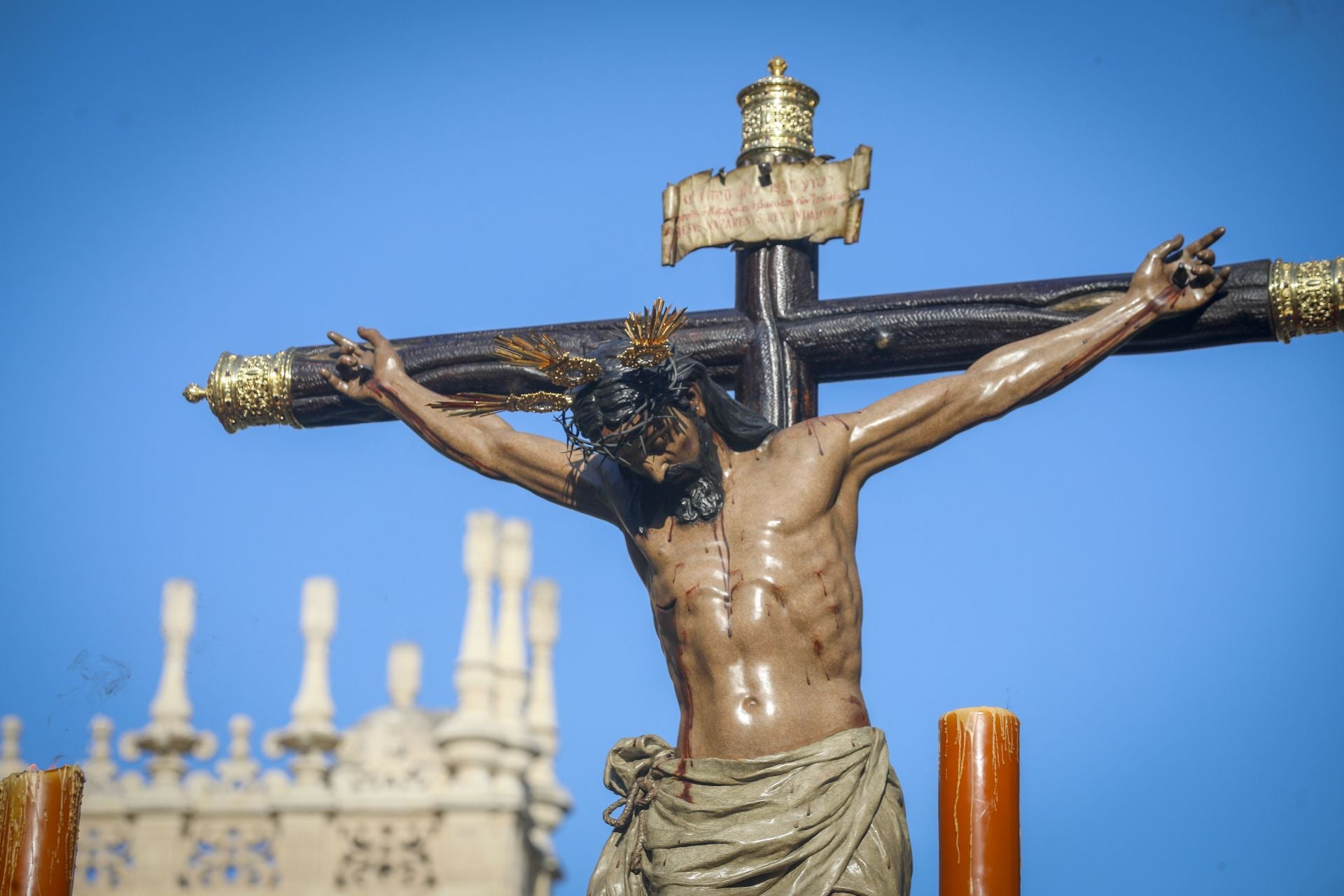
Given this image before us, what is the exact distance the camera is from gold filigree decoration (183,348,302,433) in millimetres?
7410

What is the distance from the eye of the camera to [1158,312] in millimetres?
6754

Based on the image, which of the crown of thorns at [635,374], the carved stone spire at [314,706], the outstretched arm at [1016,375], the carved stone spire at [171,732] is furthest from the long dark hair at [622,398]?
the carved stone spire at [314,706]

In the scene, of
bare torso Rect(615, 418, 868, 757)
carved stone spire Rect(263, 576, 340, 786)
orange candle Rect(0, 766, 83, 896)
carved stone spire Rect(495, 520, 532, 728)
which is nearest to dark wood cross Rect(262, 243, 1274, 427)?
bare torso Rect(615, 418, 868, 757)

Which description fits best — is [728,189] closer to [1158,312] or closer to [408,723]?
[1158,312]

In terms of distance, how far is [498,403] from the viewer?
681cm

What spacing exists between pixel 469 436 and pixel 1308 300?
211 cm

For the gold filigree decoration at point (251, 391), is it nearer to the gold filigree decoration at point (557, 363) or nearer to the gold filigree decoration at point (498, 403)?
the gold filigree decoration at point (498, 403)

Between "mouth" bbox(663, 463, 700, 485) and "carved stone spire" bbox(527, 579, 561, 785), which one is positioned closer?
"mouth" bbox(663, 463, 700, 485)

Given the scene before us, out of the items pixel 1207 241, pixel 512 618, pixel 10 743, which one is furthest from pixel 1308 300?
pixel 512 618

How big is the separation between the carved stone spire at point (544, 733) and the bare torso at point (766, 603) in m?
17.2

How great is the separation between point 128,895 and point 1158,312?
1653 cm

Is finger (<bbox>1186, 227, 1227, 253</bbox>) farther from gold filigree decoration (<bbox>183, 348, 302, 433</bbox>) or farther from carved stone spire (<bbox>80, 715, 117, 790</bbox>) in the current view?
carved stone spire (<bbox>80, 715, 117, 790</bbox>)

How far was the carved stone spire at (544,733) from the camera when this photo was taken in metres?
24.1

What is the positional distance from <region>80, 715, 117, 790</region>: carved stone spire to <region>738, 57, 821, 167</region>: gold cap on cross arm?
8295 mm
